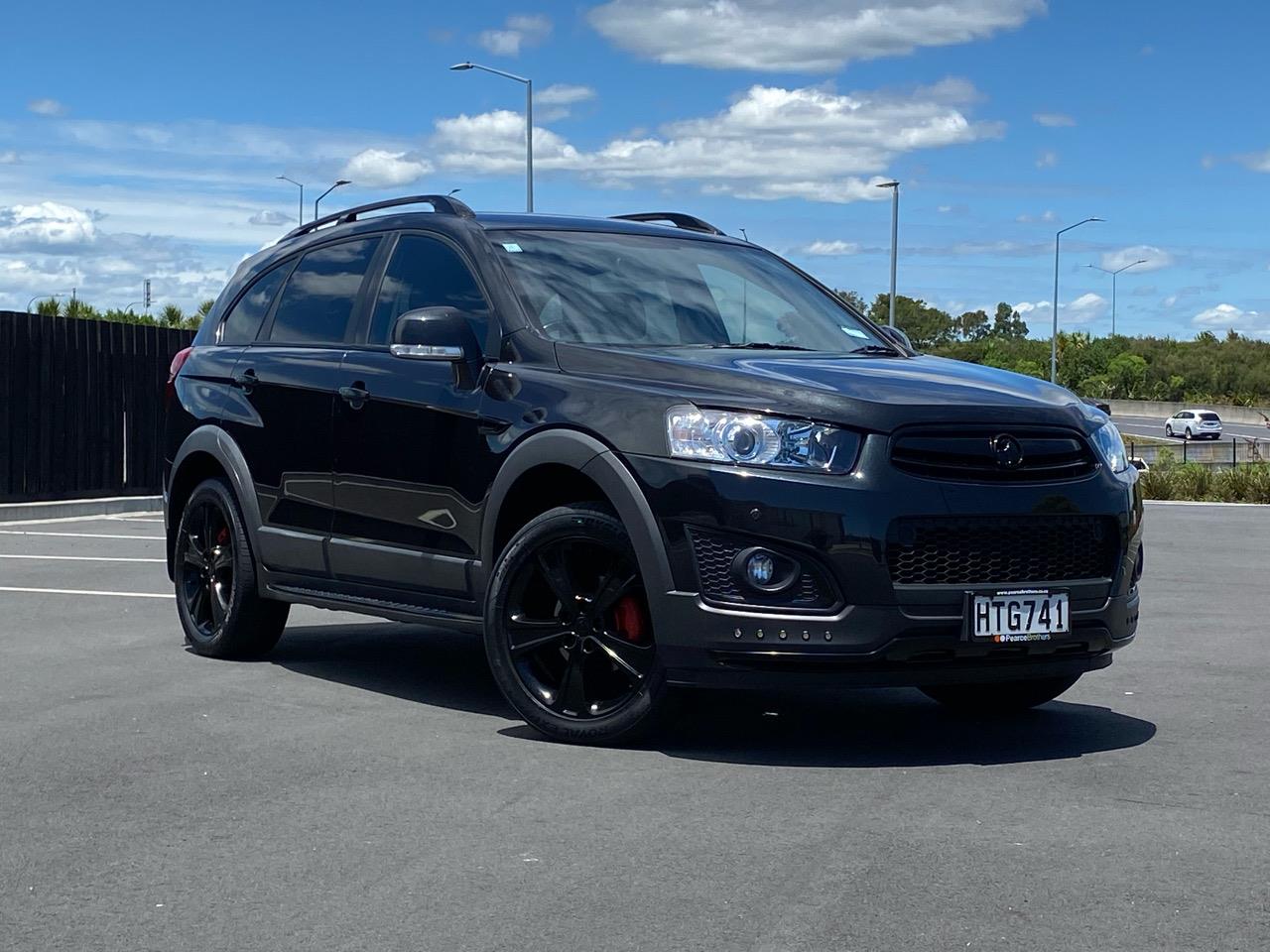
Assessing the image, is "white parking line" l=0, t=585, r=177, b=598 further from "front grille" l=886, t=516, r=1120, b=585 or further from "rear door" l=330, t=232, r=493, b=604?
"front grille" l=886, t=516, r=1120, b=585

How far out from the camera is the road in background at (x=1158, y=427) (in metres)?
79.7

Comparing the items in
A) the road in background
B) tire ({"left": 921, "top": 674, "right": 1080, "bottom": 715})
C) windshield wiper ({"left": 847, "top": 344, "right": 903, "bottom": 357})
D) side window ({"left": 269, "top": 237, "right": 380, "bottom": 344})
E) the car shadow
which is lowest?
the road in background

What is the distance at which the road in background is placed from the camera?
262 ft

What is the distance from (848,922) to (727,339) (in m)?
3.45

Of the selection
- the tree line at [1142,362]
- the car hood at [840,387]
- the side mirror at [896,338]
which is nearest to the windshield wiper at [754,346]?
the car hood at [840,387]

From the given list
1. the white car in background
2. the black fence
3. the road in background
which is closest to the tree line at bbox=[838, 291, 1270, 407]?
the road in background

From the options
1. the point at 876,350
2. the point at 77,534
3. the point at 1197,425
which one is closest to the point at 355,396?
the point at 876,350

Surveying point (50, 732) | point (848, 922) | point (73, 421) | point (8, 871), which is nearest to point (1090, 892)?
point (848, 922)

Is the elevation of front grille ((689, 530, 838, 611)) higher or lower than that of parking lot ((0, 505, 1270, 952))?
higher

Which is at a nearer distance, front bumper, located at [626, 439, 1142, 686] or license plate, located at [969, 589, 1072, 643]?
front bumper, located at [626, 439, 1142, 686]

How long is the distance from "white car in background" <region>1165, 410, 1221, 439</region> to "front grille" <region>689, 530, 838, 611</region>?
72.1 m

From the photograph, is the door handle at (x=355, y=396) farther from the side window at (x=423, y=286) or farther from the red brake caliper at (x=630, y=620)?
the red brake caliper at (x=630, y=620)

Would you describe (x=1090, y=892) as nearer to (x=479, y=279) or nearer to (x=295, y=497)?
(x=479, y=279)

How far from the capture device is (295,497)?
784cm
